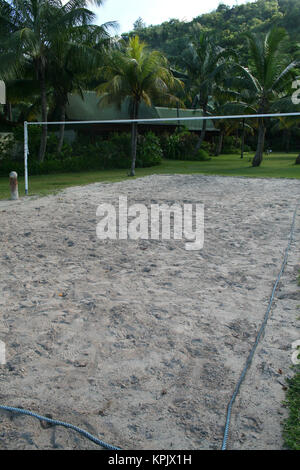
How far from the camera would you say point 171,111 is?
29.4 m

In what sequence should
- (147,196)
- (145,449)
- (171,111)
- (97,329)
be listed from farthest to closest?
(171,111) → (147,196) → (97,329) → (145,449)

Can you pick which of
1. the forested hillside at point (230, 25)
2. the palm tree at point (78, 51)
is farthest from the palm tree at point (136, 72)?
the forested hillside at point (230, 25)

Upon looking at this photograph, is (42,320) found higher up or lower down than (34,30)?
lower down

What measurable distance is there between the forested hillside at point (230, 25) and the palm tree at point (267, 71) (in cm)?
2040

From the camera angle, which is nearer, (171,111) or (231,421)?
(231,421)

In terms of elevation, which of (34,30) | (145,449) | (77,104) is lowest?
(145,449)

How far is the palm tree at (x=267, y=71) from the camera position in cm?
1920

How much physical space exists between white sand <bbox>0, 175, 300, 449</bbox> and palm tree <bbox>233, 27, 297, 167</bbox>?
1443cm

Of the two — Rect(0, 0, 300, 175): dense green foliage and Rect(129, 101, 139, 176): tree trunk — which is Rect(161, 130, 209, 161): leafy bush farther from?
Rect(129, 101, 139, 176): tree trunk

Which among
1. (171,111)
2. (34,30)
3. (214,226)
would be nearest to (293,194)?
(214,226)

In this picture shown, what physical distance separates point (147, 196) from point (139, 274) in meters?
6.31

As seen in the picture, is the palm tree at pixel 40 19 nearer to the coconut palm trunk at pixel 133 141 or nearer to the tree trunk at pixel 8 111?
the coconut palm trunk at pixel 133 141

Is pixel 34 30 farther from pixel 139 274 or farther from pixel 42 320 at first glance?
pixel 42 320

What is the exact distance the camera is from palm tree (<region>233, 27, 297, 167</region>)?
19.2 meters
